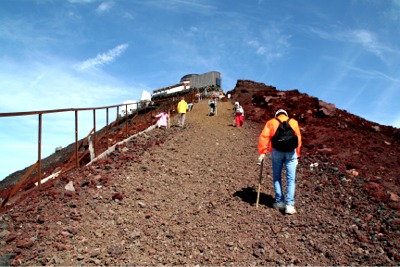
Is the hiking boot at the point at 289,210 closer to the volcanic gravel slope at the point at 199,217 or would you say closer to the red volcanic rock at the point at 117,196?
the volcanic gravel slope at the point at 199,217

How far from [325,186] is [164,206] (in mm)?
4254

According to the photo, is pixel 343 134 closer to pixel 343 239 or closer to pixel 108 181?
pixel 343 239

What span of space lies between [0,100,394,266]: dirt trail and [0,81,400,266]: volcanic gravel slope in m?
0.02

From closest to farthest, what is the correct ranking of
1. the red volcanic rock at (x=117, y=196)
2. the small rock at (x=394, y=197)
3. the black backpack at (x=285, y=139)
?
the black backpack at (x=285, y=139)
the red volcanic rock at (x=117, y=196)
the small rock at (x=394, y=197)

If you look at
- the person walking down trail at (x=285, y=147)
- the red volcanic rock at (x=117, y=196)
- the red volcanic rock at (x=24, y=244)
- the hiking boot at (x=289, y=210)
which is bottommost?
the red volcanic rock at (x=24, y=244)

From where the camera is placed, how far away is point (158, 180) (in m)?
7.96

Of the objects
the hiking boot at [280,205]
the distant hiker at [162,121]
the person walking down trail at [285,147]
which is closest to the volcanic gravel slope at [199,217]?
the hiking boot at [280,205]

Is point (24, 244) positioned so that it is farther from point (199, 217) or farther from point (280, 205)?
point (280, 205)

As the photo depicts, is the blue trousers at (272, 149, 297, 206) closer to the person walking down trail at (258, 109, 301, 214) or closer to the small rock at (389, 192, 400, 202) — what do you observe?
the person walking down trail at (258, 109, 301, 214)

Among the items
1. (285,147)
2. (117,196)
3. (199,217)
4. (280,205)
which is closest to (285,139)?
(285,147)

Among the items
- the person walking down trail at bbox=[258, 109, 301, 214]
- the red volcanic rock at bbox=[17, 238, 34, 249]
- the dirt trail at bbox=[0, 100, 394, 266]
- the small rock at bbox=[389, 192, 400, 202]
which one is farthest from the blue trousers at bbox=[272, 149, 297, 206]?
the red volcanic rock at bbox=[17, 238, 34, 249]

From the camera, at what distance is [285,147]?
5.92 m

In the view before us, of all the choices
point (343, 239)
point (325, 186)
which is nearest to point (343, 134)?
point (325, 186)

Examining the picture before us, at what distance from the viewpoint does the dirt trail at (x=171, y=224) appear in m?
4.63
